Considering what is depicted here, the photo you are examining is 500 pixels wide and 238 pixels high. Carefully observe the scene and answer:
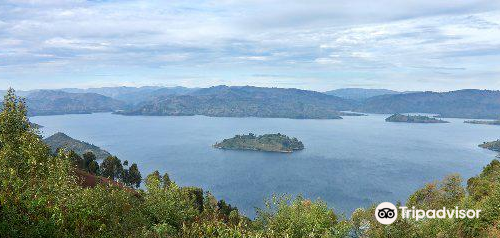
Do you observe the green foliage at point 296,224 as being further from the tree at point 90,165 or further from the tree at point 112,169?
the tree at point 112,169

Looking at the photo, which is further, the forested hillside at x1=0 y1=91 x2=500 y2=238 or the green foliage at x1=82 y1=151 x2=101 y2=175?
the green foliage at x1=82 y1=151 x2=101 y2=175

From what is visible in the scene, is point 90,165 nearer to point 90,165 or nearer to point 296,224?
point 90,165

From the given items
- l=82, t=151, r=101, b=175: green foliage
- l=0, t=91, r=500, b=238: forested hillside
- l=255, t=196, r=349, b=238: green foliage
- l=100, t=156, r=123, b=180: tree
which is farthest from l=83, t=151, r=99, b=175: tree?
l=255, t=196, r=349, b=238: green foliage

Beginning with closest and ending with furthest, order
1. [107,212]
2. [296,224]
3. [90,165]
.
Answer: [107,212]
[296,224]
[90,165]

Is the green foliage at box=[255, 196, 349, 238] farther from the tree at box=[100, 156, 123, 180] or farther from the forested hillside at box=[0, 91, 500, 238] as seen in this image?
the tree at box=[100, 156, 123, 180]

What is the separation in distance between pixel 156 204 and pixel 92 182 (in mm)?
39467

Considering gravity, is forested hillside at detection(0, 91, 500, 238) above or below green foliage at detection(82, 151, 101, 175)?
above

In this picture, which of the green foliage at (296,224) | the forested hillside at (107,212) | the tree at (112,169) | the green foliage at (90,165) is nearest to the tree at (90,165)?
the green foliage at (90,165)

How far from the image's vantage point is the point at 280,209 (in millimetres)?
43906

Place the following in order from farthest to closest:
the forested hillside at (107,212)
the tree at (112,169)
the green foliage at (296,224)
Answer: the tree at (112,169)
the green foliage at (296,224)
the forested hillside at (107,212)

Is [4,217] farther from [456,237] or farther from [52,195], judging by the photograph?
[456,237]

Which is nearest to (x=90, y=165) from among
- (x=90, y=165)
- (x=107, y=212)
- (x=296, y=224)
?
(x=90, y=165)

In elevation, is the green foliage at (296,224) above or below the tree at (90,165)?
above

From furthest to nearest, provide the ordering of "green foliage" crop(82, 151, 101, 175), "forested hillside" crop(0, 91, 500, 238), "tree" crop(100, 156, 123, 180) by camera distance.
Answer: "tree" crop(100, 156, 123, 180) < "green foliage" crop(82, 151, 101, 175) < "forested hillside" crop(0, 91, 500, 238)
